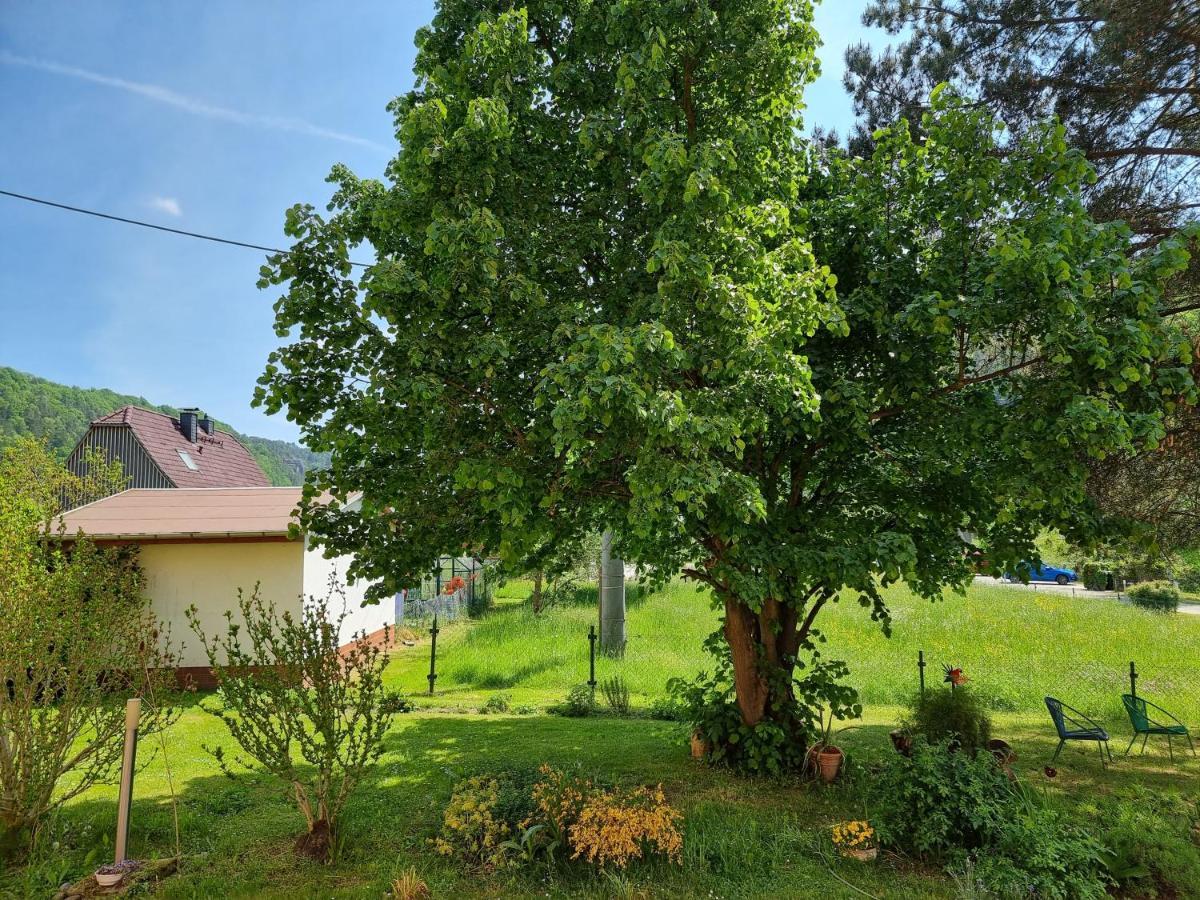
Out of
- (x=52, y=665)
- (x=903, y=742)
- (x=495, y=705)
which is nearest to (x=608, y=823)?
(x=903, y=742)

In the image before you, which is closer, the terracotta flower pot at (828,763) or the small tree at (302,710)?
the small tree at (302,710)

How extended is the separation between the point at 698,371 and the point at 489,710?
700 cm

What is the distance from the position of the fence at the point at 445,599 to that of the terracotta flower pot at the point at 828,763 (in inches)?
399

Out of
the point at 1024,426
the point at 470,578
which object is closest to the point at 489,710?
the point at 1024,426

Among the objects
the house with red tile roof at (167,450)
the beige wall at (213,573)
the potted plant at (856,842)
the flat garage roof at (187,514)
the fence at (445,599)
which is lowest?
the potted plant at (856,842)

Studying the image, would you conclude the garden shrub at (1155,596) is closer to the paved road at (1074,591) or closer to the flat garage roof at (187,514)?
the paved road at (1074,591)

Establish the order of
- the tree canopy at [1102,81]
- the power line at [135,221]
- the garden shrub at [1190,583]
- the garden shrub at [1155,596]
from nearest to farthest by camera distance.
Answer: the tree canopy at [1102,81] < the power line at [135,221] < the garden shrub at [1155,596] < the garden shrub at [1190,583]

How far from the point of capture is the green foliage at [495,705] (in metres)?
9.95

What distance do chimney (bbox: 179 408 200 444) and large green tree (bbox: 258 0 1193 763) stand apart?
2738 cm

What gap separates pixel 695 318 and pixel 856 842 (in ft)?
12.7

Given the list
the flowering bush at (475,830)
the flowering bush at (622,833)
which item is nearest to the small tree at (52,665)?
the flowering bush at (475,830)

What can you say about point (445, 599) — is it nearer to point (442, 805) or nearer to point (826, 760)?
point (442, 805)

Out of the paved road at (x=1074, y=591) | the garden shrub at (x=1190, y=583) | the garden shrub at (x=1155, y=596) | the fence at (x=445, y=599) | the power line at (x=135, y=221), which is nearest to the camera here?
the power line at (x=135, y=221)

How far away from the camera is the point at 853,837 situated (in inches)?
185
